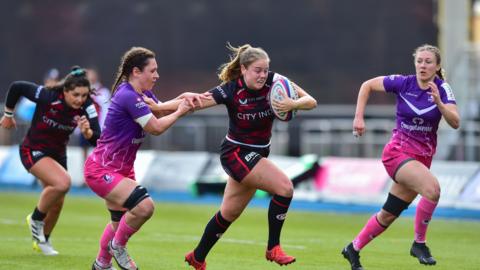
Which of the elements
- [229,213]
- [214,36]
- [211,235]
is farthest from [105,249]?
[214,36]

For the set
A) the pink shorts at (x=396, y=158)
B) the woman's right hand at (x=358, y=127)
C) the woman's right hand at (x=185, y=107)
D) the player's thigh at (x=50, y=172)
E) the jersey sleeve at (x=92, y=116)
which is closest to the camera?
the woman's right hand at (x=185, y=107)

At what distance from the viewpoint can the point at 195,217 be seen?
714 inches

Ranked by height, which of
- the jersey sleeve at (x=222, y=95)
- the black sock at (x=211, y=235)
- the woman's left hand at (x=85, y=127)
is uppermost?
the jersey sleeve at (x=222, y=95)

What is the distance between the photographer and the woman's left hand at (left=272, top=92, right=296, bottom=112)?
10.3 metres

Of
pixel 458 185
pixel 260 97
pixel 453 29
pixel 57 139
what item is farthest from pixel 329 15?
pixel 260 97

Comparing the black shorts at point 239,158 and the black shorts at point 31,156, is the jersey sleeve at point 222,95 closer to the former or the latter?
the black shorts at point 239,158

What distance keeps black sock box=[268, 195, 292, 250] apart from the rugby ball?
0.75 m

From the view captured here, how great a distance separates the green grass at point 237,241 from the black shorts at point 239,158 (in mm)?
1333

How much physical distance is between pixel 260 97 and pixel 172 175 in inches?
464

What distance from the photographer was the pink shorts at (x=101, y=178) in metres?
10.5

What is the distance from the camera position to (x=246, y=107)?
10.6 meters

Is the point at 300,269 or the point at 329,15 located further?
the point at 329,15

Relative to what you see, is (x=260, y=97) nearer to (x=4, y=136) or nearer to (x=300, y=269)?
(x=300, y=269)

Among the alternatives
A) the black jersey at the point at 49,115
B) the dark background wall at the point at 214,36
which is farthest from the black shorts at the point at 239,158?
the dark background wall at the point at 214,36
